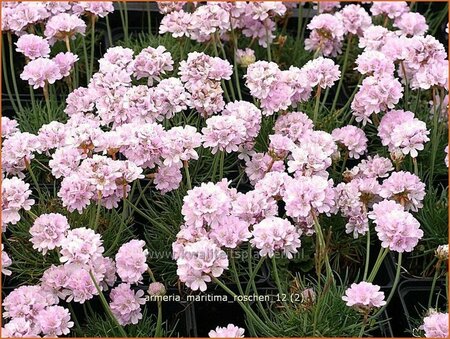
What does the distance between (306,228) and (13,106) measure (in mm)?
1001

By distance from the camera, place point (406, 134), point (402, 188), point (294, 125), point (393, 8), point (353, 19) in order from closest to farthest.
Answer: point (402, 188) → point (406, 134) → point (294, 125) → point (353, 19) → point (393, 8)

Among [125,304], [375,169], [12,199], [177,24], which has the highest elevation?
[177,24]

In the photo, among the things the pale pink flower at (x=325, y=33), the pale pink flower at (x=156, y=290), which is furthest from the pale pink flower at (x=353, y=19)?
the pale pink flower at (x=156, y=290)

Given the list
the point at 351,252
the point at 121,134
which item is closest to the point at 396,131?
the point at 351,252

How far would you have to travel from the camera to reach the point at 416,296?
6.03 feet

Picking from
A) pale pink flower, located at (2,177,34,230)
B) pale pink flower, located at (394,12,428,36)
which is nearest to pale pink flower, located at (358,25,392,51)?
pale pink flower, located at (394,12,428,36)

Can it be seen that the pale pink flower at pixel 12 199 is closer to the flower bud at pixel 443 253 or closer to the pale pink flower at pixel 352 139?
the pale pink flower at pixel 352 139

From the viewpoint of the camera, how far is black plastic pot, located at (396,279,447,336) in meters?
1.80

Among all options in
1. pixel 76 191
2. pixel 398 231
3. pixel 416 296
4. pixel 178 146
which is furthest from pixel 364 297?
pixel 76 191

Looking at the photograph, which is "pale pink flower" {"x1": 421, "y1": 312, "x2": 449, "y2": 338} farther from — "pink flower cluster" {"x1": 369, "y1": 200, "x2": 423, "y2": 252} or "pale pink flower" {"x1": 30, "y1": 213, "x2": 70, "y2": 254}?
"pale pink flower" {"x1": 30, "y1": 213, "x2": 70, "y2": 254}

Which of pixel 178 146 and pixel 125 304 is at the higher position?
pixel 178 146

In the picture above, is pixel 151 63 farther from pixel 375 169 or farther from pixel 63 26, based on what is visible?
pixel 375 169

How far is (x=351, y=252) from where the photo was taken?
192cm

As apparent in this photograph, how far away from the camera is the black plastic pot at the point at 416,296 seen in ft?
5.92
